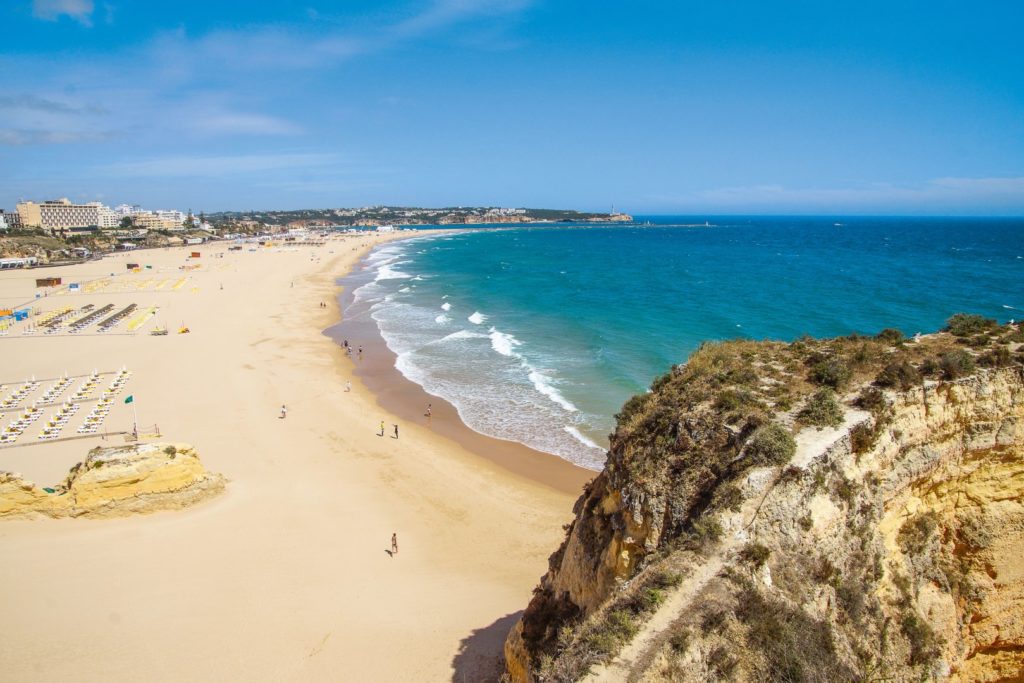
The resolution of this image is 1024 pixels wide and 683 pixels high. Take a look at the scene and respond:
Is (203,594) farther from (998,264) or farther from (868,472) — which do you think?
(998,264)

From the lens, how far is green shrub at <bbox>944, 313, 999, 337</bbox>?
1009 cm

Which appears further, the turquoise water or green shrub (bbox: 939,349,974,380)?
the turquoise water

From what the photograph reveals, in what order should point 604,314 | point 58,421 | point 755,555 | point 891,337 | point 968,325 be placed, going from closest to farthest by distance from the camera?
point 755,555, point 968,325, point 891,337, point 58,421, point 604,314

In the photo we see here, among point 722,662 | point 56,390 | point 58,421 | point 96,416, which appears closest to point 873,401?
point 722,662

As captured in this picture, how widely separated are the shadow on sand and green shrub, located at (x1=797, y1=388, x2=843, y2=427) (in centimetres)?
708

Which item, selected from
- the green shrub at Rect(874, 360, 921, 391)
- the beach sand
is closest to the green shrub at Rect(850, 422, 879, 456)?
the green shrub at Rect(874, 360, 921, 391)

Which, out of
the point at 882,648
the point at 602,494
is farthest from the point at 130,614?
the point at 882,648

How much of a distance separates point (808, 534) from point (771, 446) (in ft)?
3.64

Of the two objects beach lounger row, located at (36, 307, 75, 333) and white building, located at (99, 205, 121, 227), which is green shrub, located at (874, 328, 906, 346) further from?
white building, located at (99, 205, 121, 227)

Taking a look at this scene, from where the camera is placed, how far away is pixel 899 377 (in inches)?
329

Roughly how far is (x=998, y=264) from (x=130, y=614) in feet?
283

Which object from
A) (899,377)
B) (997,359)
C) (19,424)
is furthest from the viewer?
(19,424)

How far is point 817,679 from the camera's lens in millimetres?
6020

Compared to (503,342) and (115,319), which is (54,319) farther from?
(503,342)
